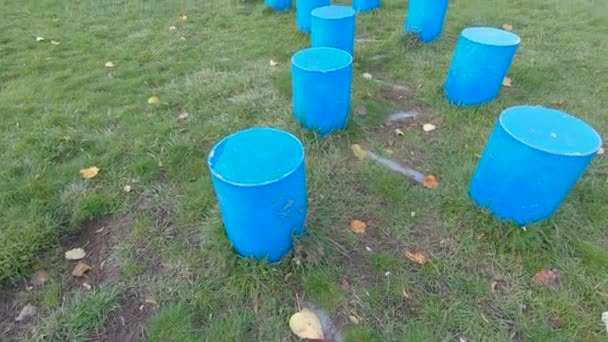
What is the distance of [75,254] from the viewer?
219 cm

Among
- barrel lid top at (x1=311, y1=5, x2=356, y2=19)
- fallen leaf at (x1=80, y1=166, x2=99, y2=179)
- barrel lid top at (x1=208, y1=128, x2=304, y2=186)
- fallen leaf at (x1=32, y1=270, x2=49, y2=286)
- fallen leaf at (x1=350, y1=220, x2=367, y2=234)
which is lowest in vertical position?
fallen leaf at (x1=32, y1=270, x2=49, y2=286)

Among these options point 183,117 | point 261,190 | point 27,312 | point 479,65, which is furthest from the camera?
point 183,117

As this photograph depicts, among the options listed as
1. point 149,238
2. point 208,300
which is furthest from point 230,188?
point 149,238

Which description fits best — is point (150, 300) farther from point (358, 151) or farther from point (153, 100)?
point (153, 100)

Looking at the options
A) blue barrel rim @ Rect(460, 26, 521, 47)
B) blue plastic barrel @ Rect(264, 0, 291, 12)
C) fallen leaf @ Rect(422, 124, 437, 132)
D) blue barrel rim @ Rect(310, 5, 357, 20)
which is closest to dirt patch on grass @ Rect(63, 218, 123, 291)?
fallen leaf @ Rect(422, 124, 437, 132)

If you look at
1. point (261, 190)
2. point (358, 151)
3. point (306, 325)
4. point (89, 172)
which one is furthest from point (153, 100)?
point (306, 325)

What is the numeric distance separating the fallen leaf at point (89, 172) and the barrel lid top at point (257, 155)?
1.12 meters

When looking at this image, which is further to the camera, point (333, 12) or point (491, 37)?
point (333, 12)

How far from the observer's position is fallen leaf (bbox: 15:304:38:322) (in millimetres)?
1922

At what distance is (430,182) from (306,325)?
4.26 ft

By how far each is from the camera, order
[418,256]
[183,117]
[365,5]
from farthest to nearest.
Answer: [365,5], [183,117], [418,256]

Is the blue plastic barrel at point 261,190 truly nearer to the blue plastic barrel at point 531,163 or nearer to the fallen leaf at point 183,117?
the blue plastic barrel at point 531,163

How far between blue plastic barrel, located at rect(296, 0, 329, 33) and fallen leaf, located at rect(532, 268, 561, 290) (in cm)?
358

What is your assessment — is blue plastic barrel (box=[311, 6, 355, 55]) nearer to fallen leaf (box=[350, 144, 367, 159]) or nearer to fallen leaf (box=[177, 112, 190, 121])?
fallen leaf (box=[350, 144, 367, 159])
